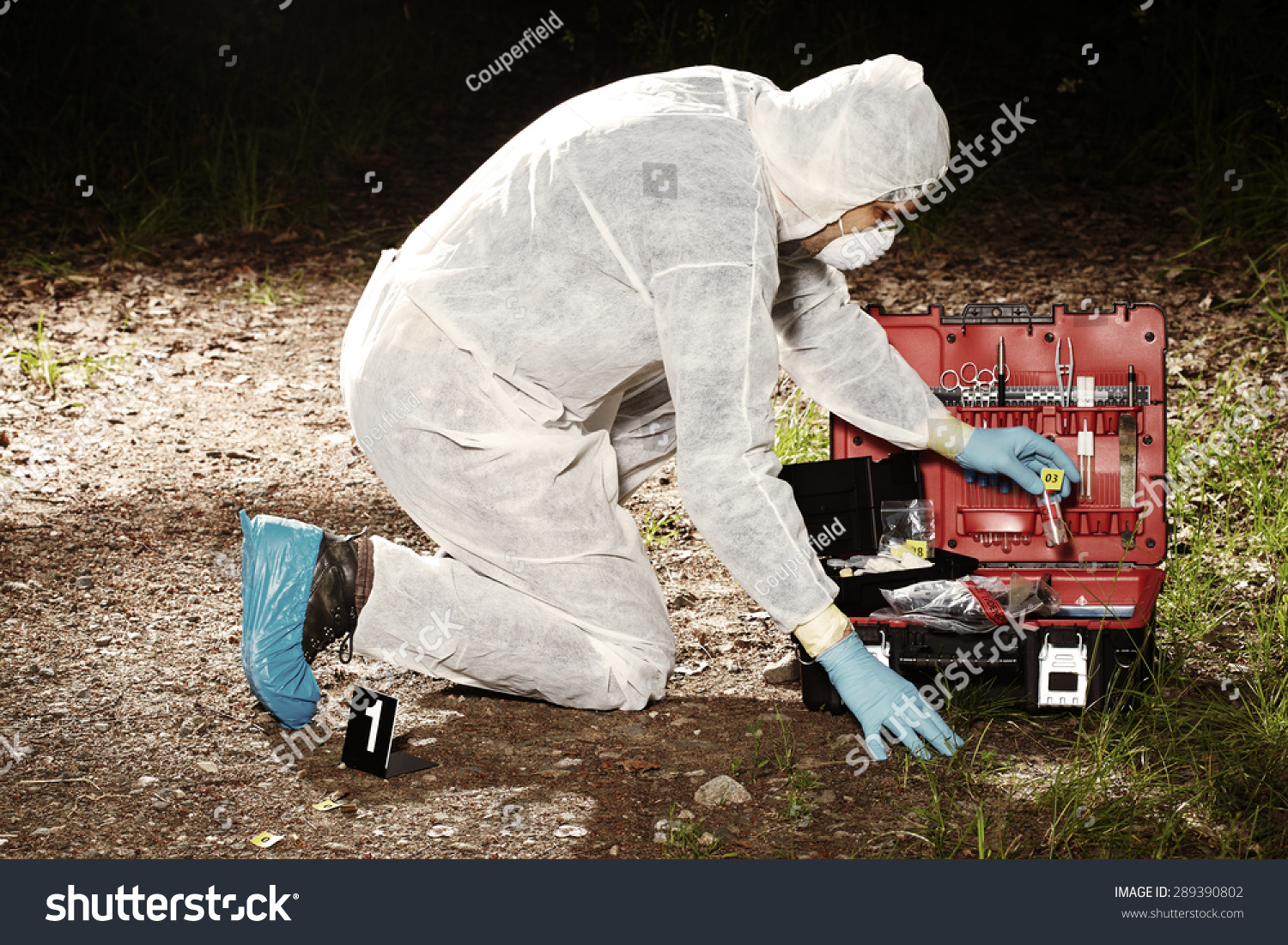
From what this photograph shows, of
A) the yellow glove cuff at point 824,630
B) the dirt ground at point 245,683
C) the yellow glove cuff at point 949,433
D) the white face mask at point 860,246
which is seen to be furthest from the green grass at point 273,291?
the yellow glove cuff at point 824,630

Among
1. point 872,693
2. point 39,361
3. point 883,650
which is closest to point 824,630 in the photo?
point 872,693

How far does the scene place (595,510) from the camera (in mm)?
2385

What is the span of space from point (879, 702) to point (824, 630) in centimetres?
15

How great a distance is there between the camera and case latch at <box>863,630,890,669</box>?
2.33 metres

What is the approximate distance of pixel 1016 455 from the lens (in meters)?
2.59

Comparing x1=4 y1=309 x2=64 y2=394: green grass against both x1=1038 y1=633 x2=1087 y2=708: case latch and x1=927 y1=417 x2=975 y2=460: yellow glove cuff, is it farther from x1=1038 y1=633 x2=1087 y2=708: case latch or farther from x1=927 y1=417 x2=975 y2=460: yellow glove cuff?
x1=1038 y1=633 x2=1087 y2=708: case latch

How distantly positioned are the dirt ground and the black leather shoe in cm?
19

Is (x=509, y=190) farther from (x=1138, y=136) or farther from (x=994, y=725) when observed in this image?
(x=1138, y=136)

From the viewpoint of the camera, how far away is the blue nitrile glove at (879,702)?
2100mm

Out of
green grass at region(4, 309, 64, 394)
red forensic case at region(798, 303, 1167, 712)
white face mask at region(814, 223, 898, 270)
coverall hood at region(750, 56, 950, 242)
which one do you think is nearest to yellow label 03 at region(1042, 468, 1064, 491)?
red forensic case at region(798, 303, 1167, 712)

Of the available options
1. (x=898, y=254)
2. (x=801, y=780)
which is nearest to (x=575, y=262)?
(x=801, y=780)

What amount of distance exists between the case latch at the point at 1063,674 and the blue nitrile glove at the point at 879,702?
0.81ft

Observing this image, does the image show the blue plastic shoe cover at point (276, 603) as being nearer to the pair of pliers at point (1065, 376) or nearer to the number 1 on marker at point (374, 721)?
the number 1 on marker at point (374, 721)

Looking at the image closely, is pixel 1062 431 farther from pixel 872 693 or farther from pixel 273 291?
pixel 273 291
